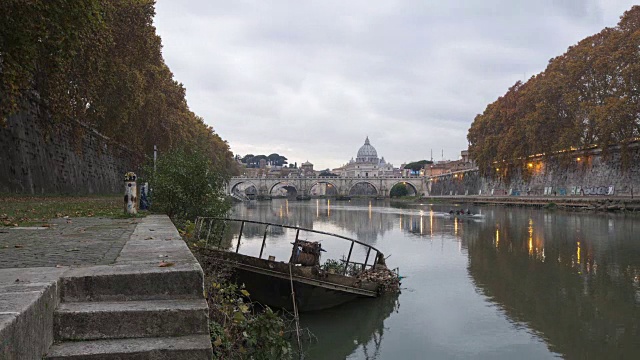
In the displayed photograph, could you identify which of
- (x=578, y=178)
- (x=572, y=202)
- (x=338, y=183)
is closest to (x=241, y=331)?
(x=572, y=202)

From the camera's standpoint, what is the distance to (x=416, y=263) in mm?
17109

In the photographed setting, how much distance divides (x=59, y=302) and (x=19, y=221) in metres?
6.61

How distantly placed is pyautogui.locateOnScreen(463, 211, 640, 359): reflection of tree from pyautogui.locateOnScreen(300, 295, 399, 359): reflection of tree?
2.78 meters

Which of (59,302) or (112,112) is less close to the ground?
(112,112)

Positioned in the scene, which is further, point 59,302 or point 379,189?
point 379,189

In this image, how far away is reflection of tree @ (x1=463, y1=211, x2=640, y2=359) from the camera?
29.5ft

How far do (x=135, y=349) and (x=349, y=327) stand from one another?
23.7 ft

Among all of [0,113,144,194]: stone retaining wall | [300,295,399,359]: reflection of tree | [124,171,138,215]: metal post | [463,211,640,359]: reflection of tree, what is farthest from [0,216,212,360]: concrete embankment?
[0,113,144,194]: stone retaining wall

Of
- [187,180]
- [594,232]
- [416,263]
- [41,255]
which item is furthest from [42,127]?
[594,232]

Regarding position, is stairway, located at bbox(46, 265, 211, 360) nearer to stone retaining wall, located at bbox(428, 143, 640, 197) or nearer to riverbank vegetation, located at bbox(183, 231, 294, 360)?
riverbank vegetation, located at bbox(183, 231, 294, 360)

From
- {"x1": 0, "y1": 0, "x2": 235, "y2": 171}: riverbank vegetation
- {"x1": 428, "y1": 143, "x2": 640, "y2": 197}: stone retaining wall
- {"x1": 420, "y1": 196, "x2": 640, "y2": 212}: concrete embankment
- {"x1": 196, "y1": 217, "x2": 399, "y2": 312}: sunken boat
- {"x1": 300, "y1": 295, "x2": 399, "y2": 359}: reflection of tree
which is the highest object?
{"x1": 0, "y1": 0, "x2": 235, "y2": 171}: riverbank vegetation

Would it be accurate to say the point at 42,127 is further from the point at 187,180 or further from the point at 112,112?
the point at 187,180

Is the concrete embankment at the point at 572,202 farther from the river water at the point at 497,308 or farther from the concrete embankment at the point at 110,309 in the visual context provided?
the concrete embankment at the point at 110,309

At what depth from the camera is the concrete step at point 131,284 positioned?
3516 mm
